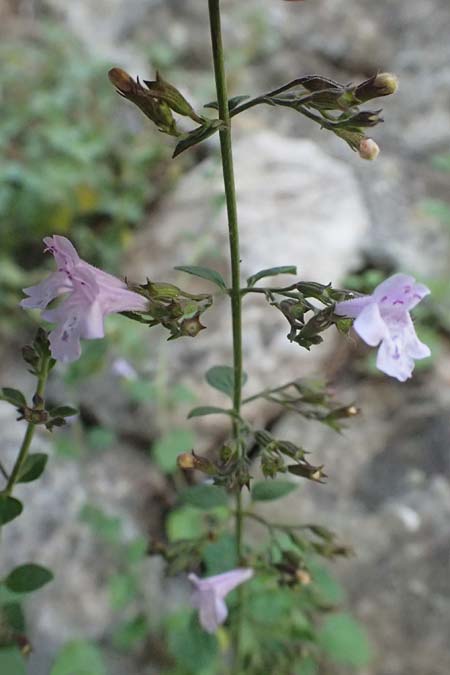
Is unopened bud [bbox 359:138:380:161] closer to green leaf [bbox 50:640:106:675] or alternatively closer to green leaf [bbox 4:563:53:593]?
green leaf [bbox 4:563:53:593]

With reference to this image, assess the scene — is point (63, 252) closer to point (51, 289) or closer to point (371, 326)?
point (51, 289)

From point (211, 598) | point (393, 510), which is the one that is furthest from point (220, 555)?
point (393, 510)

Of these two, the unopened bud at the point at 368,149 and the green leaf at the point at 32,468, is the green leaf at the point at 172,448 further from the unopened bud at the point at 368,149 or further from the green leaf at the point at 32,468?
the unopened bud at the point at 368,149

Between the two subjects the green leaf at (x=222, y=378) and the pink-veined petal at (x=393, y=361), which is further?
the green leaf at (x=222, y=378)

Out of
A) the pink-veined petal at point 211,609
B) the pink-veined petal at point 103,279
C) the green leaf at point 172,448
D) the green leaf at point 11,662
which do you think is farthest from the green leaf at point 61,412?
the green leaf at point 172,448

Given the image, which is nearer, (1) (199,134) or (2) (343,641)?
(1) (199,134)

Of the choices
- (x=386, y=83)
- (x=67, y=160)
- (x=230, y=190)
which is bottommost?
(x=230, y=190)
